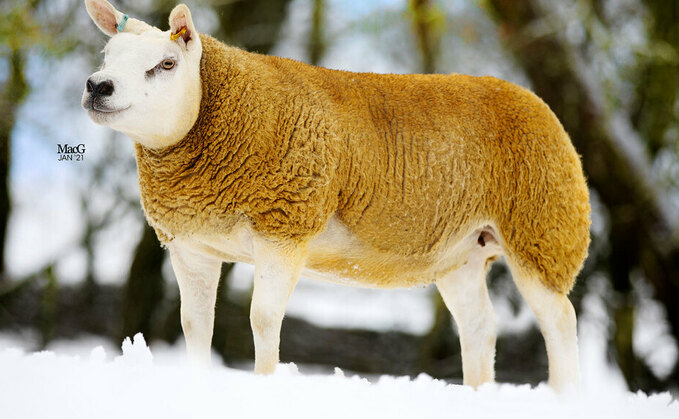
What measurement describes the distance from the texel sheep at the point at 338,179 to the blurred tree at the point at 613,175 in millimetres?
3035

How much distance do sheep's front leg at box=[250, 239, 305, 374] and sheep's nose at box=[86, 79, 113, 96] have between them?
0.99 m

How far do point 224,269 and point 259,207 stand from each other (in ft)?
14.0

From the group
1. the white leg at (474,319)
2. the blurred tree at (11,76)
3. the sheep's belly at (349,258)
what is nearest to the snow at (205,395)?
the sheep's belly at (349,258)

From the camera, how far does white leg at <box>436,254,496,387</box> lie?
4.83 metres

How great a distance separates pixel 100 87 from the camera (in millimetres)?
3354

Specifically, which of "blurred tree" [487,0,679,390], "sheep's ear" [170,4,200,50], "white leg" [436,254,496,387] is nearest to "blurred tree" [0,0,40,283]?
"sheep's ear" [170,4,200,50]

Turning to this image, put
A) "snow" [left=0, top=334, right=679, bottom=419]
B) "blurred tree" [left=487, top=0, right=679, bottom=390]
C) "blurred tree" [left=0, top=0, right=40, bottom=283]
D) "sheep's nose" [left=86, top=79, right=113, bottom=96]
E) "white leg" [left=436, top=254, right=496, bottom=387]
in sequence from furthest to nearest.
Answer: "blurred tree" [left=487, top=0, right=679, bottom=390]
"blurred tree" [left=0, top=0, right=40, bottom=283]
"white leg" [left=436, top=254, right=496, bottom=387]
"sheep's nose" [left=86, top=79, right=113, bottom=96]
"snow" [left=0, top=334, right=679, bottom=419]

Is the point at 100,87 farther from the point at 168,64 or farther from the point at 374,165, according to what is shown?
the point at 374,165

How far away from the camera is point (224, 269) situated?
784 centimetres

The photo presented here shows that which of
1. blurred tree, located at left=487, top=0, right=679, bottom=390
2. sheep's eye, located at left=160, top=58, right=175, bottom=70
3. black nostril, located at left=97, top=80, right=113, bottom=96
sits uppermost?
blurred tree, located at left=487, top=0, right=679, bottom=390

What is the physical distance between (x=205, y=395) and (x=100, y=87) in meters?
1.44

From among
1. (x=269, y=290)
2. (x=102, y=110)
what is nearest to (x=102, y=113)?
(x=102, y=110)

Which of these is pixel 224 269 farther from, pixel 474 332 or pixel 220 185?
pixel 220 185

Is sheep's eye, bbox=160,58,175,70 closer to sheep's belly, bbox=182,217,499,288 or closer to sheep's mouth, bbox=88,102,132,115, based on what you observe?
sheep's mouth, bbox=88,102,132,115
